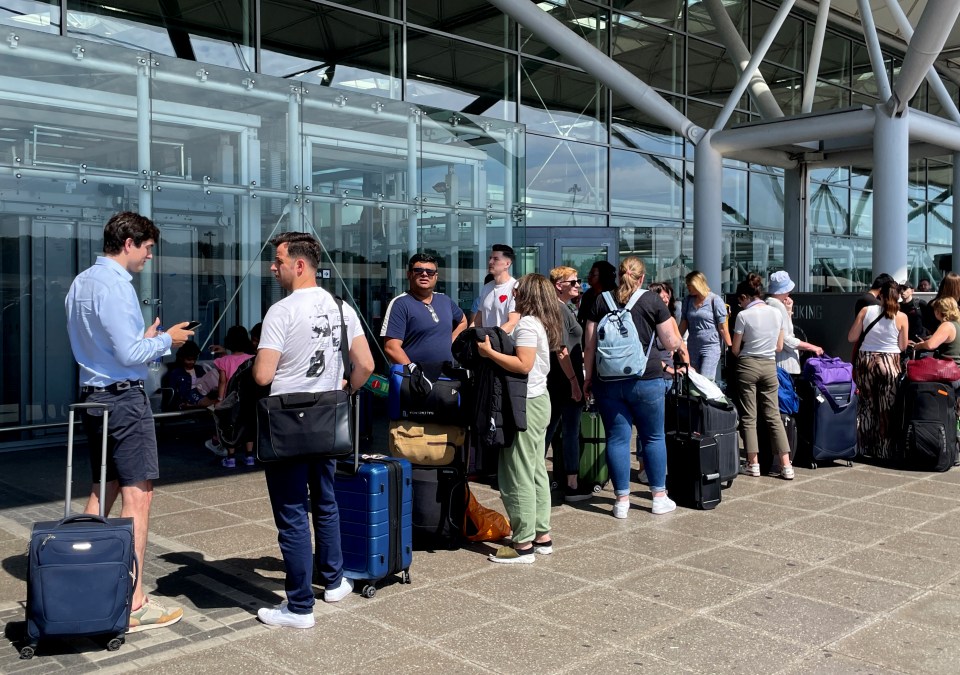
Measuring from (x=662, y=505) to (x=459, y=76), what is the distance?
9.94m

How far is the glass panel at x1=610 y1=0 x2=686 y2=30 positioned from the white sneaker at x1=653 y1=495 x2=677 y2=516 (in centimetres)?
1307

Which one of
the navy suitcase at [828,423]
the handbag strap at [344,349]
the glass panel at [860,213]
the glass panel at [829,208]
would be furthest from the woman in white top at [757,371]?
the glass panel at [860,213]

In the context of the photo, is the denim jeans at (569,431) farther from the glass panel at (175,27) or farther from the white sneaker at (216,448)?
the glass panel at (175,27)

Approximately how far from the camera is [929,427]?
8.76 m

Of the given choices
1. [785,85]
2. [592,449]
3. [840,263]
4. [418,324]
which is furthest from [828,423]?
[840,263]

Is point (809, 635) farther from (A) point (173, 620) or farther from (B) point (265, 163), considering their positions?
(B) point (265, 163)

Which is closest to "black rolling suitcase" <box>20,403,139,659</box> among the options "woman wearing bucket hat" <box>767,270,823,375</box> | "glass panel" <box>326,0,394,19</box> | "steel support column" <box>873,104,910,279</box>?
"woman wearing bucket hat" <box>767,270,823,375</box>

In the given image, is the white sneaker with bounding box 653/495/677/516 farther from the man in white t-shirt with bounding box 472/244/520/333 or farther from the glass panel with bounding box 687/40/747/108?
the glass panel with bounding box 687/40/747/108

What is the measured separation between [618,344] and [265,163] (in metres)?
5.94

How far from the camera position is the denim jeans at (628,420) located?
6691 millimetres

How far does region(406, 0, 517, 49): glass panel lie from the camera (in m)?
14.6

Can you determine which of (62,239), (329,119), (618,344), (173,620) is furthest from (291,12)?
(173,620)

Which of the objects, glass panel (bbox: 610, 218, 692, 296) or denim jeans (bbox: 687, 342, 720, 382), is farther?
glass panel (bbox: 610, 218, 692, 296)

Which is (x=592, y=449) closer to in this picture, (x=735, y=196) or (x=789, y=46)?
(x=735, y=196)
